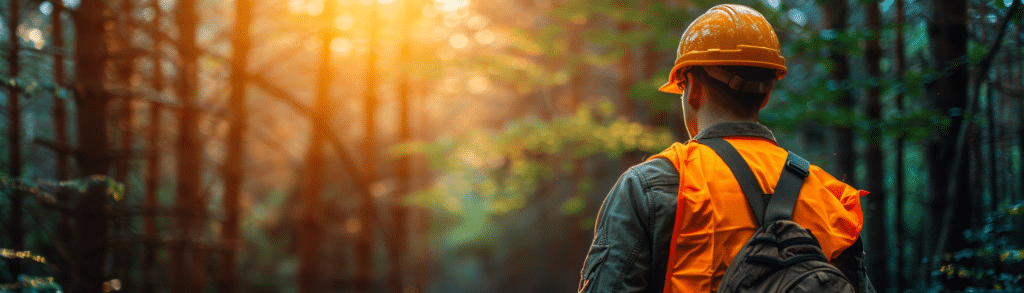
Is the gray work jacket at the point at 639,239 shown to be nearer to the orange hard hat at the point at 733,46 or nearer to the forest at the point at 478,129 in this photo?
the forest at the point at 478,129

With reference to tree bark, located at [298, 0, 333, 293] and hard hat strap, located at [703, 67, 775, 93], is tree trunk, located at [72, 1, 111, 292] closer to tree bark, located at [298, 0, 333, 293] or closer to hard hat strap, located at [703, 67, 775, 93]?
tree bark, located at [298, 0, 333, 293]

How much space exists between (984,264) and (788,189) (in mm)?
5025

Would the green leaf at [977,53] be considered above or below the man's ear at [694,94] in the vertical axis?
above

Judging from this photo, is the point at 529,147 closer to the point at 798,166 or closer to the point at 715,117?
the point at 715,117

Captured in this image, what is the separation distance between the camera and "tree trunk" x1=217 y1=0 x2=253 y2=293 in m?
9.08

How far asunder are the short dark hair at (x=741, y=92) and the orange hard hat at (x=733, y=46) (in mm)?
17

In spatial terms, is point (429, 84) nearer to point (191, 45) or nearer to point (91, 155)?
point (191, 45)

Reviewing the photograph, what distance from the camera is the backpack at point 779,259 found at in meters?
1.52

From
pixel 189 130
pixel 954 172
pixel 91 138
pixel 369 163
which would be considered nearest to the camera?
pixel 954 172

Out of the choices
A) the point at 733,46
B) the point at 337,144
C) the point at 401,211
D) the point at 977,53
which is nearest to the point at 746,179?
the point at 733,46

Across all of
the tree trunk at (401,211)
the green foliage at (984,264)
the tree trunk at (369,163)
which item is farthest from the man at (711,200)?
the tree trunk at (401,211)

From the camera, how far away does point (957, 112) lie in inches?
194

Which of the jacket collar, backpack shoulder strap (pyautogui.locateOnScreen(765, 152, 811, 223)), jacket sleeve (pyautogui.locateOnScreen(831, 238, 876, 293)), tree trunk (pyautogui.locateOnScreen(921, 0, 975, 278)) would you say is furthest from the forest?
jacket sleeve (pyautogui.locateOnScreen(831, 238, 876, 293))

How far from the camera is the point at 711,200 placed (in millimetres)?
1618
